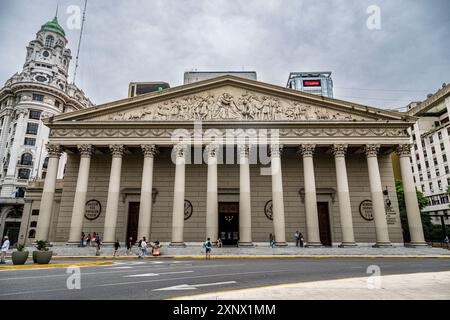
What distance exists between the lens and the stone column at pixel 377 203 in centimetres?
2267

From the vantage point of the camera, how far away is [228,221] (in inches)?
1099

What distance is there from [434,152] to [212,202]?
57.1 meters

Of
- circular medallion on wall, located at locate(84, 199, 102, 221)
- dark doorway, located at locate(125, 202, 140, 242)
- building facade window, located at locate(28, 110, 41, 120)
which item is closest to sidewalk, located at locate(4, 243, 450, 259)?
dark doorway, located at locate(125, 202, 140, 242)

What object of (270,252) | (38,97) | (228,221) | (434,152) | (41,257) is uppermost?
(38,97)

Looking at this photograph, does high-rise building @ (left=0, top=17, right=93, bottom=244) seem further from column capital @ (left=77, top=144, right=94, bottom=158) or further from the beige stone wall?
column capital @ (left=77, top=144, right=94, bottom=158)

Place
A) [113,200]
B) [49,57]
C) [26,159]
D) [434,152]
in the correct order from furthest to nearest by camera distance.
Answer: [49,57] < [434,152] < [26,159] < [113,200]

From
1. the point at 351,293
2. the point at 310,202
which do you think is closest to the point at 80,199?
the point at 310,202

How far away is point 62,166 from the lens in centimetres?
5856

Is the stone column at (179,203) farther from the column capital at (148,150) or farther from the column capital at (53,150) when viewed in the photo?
the column capital at (53,150)

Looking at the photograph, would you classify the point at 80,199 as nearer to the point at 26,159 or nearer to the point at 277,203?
the point at 277,203

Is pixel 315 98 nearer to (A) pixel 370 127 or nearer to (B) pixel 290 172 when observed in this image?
(A) pixel 370 127

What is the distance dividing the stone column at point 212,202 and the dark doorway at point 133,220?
28.5 ft

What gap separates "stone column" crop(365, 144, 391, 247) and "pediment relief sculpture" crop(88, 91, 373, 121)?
12.0 ft
